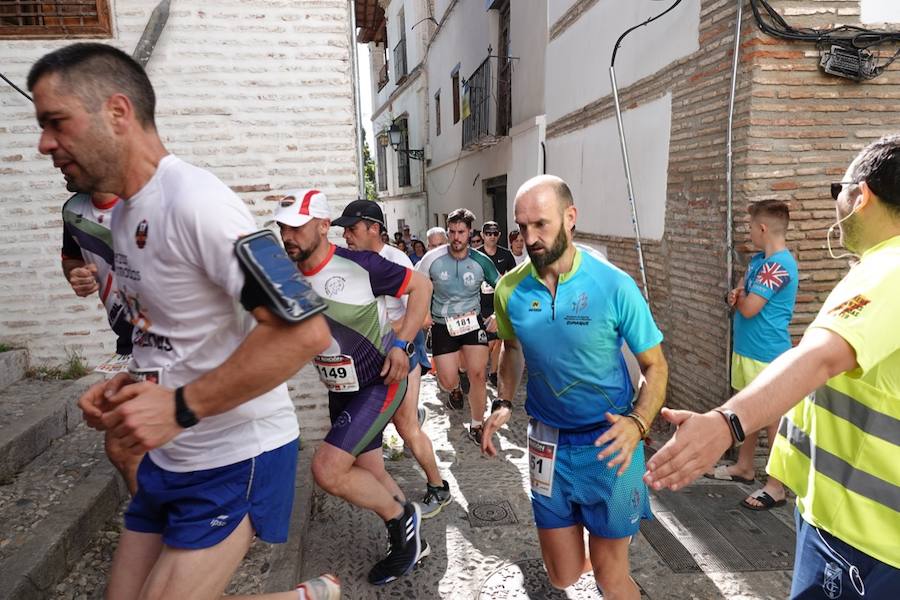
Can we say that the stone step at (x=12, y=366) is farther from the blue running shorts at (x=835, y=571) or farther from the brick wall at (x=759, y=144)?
the brick wall at (x=759, y=144)

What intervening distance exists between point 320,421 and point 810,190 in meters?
4.37

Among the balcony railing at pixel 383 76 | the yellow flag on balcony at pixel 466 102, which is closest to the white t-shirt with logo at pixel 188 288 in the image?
the yellow flag on balcony at pixel 466 102

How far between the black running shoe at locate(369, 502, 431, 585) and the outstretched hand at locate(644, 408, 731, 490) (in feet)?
6.87

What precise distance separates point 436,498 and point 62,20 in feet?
15.3

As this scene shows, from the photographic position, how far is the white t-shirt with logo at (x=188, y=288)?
4.78 ft

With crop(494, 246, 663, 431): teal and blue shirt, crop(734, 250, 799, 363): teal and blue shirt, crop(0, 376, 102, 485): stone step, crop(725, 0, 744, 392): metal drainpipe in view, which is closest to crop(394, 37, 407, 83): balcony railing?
crop(725, 0, 744, 392): metal drainpipe

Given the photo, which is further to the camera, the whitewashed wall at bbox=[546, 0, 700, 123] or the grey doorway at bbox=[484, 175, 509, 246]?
the grey doorway at bbox=[484, 175, 509, 246]

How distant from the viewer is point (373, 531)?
3.81m

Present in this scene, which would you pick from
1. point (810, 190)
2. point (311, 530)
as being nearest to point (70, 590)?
point (311, 530)

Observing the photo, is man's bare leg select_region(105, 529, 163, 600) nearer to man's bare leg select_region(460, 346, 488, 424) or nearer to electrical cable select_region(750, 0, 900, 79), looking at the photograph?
man's bare leg select_region(460, 346, 488, 424)

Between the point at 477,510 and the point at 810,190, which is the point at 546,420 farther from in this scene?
the point at 810,190

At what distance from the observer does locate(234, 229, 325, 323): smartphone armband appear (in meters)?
1.33

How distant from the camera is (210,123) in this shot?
480 cm

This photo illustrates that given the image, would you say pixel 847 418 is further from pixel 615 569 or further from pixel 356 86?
pixel 356 86
